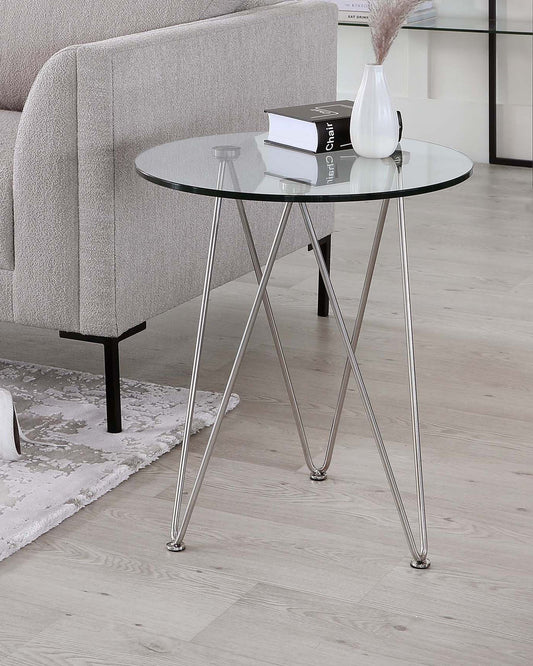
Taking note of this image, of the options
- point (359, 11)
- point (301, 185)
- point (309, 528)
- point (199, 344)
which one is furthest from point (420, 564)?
point (359, 11)

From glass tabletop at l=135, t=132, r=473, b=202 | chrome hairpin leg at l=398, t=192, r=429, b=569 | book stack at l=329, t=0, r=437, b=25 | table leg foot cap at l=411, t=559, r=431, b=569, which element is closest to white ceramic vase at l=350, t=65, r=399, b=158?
glass tabletop at l=135, t=132, r=473, b=202

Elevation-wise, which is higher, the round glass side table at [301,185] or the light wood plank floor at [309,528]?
the round glass side table at [301,185]

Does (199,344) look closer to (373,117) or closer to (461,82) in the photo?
(373,117)

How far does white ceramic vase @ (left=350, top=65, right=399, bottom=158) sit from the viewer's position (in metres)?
1.84

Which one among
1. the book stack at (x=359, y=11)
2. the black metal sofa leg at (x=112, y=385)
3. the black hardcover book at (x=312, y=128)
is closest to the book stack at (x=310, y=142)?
the black hardcover book at (x=312, y=128)

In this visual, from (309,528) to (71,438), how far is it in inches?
20.7

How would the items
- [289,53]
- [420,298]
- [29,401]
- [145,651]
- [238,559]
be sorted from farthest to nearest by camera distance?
1. [420,298]
2. [289,53]
3. [29,401]
4. [238,559]
5. [145,651]

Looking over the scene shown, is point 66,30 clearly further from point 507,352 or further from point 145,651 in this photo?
point 145,651

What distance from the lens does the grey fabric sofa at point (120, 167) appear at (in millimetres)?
2107

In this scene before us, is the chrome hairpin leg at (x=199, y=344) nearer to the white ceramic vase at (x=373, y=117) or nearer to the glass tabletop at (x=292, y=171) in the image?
the glass tabletop at (x=292, y=171)

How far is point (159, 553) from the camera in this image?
1.81 meters

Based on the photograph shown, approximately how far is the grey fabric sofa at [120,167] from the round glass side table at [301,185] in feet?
0.66

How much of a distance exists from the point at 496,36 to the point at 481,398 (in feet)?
7.70


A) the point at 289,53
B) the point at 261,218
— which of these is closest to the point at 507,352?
the point at 261,218
